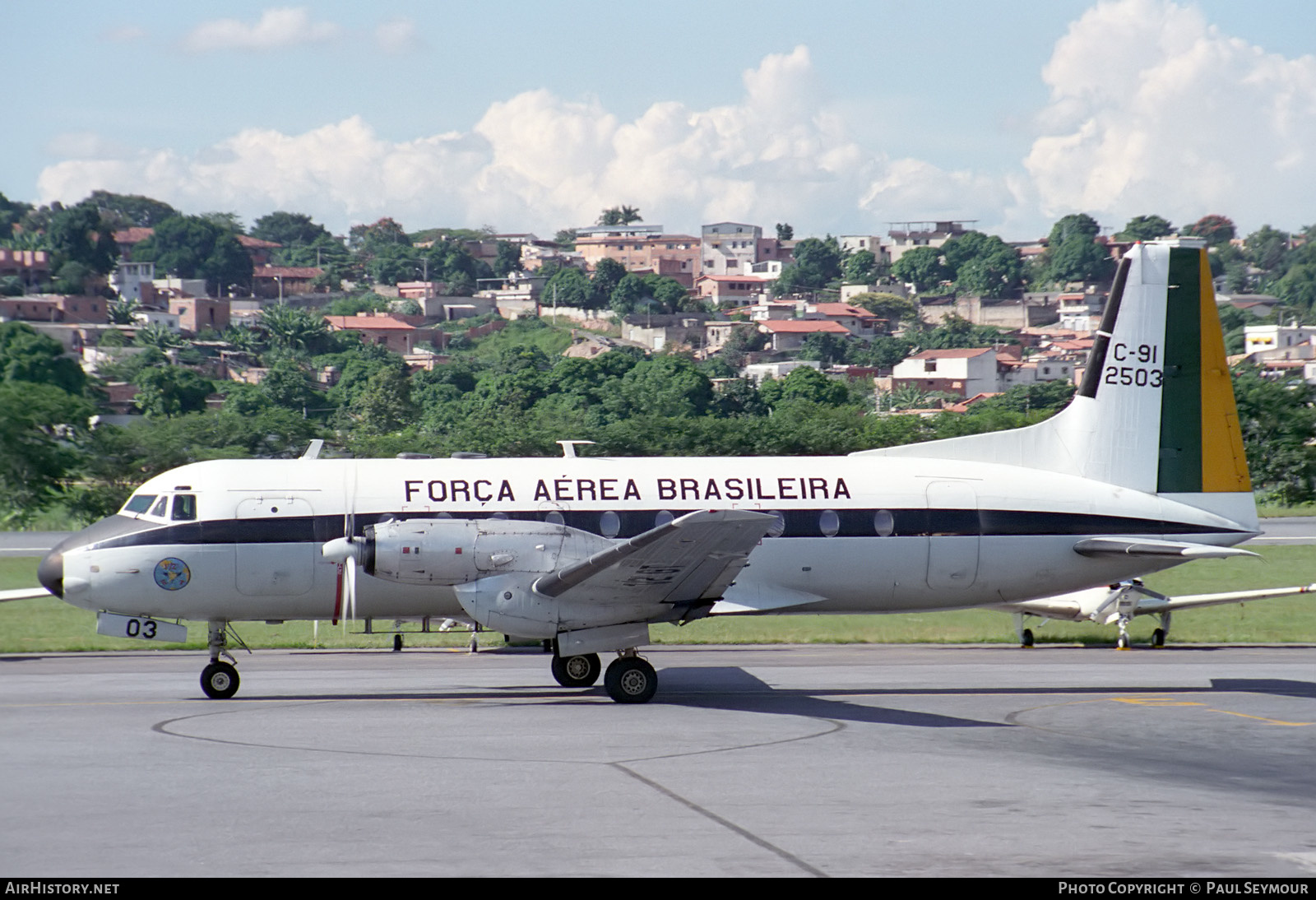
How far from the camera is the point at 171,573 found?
18.4 meters

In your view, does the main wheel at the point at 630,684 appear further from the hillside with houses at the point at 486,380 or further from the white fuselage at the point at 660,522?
the hillside with houses at the point at 486,380

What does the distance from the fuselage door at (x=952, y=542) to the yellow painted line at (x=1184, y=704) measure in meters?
2.79

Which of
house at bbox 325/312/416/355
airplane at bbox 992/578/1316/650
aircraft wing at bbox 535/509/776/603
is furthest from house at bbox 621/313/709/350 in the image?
aircraft wing at bbox 535/509/776/603

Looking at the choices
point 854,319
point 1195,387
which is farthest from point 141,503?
point 854,319

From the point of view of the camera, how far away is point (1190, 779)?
542 inches

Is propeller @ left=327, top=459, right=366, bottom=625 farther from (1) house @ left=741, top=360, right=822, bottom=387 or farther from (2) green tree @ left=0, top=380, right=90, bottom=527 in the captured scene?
(1) house @ left=741, top=360, right=822, bottom=387

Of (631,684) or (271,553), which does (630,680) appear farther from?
(271,553)

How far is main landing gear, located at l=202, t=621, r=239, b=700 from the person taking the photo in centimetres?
1883

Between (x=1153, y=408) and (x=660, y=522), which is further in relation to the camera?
(x=1153, y=408)

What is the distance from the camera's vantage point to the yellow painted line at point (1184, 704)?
17.4m

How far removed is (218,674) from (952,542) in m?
10.9

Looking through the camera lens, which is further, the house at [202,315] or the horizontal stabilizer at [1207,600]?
the house at [202,315]

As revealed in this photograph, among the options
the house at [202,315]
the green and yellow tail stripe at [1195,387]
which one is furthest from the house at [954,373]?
the green and yellow tail stripe at [1195,387]
